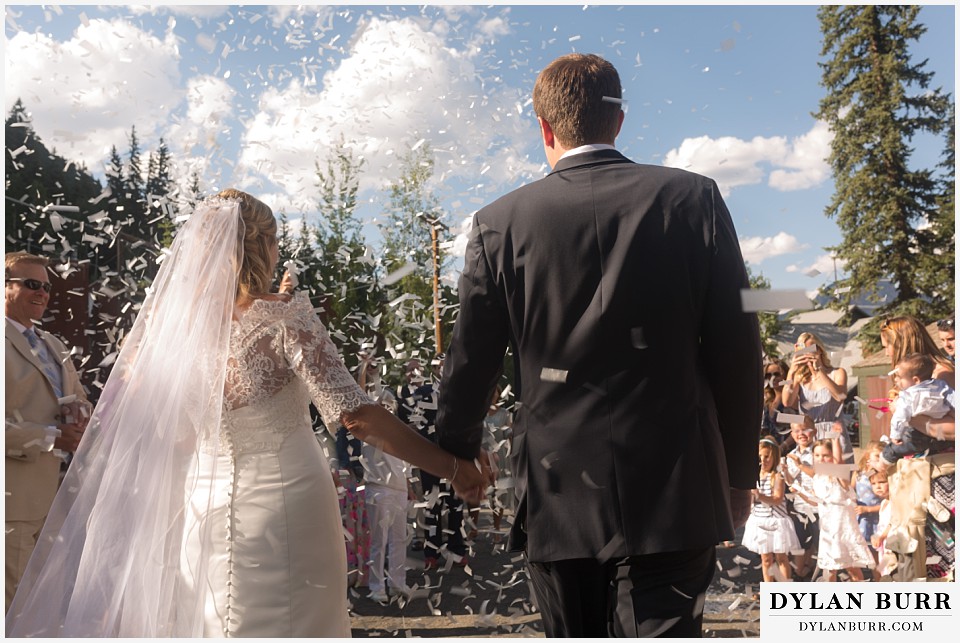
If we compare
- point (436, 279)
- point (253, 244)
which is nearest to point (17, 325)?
point (253, 244)

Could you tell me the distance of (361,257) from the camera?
4.86 meters

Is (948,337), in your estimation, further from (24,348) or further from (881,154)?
(881,154)

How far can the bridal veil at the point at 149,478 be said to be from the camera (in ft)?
10.7

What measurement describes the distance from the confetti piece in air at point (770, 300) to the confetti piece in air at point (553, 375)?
0.60 m

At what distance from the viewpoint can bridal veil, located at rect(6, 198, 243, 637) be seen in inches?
129

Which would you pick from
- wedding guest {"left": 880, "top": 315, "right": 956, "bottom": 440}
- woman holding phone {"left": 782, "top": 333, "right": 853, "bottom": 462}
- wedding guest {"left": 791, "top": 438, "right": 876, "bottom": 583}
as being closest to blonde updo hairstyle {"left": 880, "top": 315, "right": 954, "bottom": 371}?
wedding guest {"left": 880, "top": 315, "right": 956, "bottom": 440}

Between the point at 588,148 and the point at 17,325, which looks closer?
the point at 588,148

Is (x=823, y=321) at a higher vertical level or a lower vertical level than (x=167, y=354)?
higher

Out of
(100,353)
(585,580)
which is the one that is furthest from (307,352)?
(100,353)

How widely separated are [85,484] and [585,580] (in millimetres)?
2254

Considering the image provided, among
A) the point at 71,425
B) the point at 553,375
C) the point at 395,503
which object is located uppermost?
the point at 553,375

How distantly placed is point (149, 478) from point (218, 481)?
1.01ft

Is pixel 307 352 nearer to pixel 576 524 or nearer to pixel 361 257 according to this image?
pixel 576 524

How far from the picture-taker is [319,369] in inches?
127
